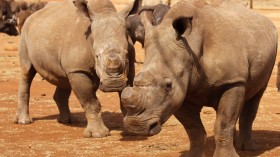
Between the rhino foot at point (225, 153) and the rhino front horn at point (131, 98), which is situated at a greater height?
the rhino front horn at point (131, 98)

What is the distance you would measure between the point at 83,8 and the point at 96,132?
1762 mm

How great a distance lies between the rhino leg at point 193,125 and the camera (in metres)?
8.11

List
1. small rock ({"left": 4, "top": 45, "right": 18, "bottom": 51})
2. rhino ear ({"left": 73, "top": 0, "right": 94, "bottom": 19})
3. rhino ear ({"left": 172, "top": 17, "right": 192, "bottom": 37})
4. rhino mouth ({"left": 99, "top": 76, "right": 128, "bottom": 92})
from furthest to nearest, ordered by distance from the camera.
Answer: small rock ({"left": 4, "top": 45, "right": 18, "bottom": 51}) < rhino ear ({"left": 73, "top": 0, "right": 94, "bottom": 19}) < rhino mouth ({"left": 99, "top": 76, "right": 128, "bottom": 92}) < rhino ear ({"left": 172, "top": 17, "right": 192, "bottom": 37})

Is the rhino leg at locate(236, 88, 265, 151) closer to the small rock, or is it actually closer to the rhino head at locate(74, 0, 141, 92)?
the rhino head at locate(74, 0, 141, 92)

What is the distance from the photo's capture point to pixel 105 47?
9719 millimetres

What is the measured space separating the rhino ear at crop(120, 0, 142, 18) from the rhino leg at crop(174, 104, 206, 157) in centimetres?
260

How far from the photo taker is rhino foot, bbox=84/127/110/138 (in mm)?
10427

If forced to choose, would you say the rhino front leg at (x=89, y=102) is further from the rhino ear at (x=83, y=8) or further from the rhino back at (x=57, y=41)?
the rhino ear at (x=83, y=8)

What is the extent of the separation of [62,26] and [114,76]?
1871 mm

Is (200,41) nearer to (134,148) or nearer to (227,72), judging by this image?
(227,72)

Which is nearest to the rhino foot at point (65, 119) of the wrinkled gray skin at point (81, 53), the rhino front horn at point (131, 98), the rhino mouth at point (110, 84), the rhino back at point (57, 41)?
the wrinkled gray skin at point (81, 53)

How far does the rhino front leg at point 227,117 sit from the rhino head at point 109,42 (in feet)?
6.65

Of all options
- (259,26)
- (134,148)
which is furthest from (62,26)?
(259,26)

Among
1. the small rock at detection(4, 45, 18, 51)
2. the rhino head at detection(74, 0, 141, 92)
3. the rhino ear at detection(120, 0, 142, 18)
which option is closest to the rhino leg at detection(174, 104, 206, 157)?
the rhino head at detection(74, 0, 141, 92)
